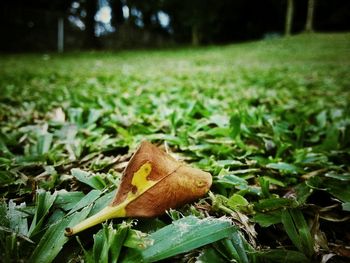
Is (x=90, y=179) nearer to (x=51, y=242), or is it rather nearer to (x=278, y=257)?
(x=51, y=242)

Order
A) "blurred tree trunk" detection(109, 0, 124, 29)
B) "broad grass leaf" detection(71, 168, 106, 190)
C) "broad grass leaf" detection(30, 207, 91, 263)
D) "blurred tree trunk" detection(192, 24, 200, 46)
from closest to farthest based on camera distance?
"broad grass leaf" detection(30, 207, 91, 263) < "broad grass leaf" detection(71, 168, 106, 190) < "blurred tree trunk" detection(192, 24, 200, 46) < "blurred tree trunk" detection(109, 0, 124, 29)

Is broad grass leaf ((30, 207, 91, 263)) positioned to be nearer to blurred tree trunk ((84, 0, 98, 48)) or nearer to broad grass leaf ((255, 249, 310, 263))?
broad grass leaf ((255, 249, 310, 263))

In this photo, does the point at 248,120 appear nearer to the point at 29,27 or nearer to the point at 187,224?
the point at 187,224

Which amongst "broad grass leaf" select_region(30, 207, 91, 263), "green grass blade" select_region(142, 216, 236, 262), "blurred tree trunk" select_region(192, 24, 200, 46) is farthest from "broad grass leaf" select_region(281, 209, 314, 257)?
"blurred tree trunk" select_region(192, 24, 200, 46)

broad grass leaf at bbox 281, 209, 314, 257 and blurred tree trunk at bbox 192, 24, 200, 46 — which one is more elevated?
blurred tree trunk at bbox 192, 24, 200, 46

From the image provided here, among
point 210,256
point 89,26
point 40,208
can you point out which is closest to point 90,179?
point 40,208

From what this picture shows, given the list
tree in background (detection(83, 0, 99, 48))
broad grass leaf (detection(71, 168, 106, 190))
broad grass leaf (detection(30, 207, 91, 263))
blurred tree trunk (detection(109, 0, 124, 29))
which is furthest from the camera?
blurred tree trunk (detection(109, 0, 124, 29))

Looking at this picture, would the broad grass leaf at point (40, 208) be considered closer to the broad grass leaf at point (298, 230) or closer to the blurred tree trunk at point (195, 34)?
the broad grass leaf at point (298, 230)

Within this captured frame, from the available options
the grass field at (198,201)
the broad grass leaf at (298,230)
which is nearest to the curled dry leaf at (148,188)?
the grass field at (198,201)
